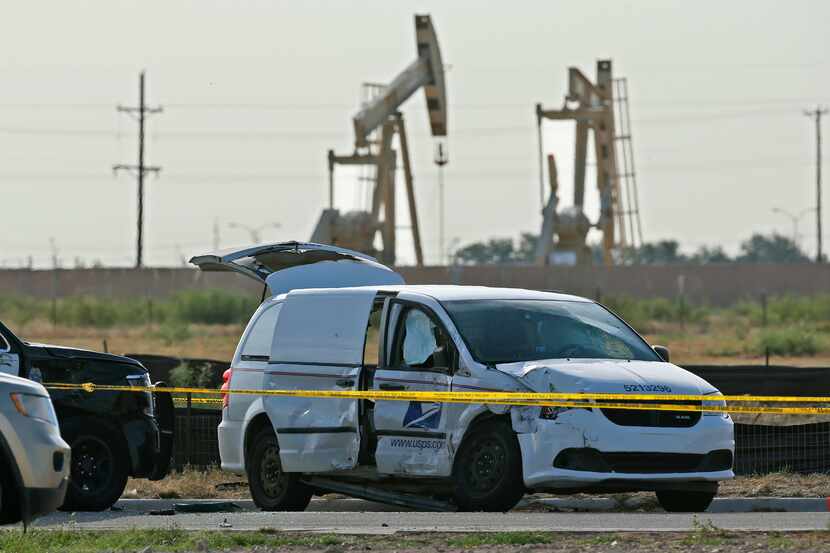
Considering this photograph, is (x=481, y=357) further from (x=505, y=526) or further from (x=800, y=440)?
(x=800, y=440)

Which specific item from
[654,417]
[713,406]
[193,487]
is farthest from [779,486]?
[193,487]

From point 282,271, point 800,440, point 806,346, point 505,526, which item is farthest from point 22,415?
point 806,346

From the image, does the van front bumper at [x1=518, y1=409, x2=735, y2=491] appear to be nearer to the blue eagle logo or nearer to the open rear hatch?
the blue eagle logo

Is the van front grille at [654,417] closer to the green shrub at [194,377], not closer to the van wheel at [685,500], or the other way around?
the van wheel at [685,500]

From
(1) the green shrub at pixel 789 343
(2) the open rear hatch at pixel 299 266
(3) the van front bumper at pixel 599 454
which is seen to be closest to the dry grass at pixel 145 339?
(1) the green shrub at pixel 789 343

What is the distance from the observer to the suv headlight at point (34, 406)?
11992 mm

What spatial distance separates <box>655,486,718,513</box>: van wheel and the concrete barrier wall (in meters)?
65.4

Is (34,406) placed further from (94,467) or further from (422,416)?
(94,467)

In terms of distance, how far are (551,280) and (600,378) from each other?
6946 centimetres

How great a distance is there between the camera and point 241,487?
1822 cm

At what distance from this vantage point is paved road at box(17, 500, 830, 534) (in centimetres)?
1259

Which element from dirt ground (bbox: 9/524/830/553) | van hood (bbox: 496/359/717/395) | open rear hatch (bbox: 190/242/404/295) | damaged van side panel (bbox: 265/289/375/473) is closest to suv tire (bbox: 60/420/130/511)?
damaged van side panel (bbox: 265/289/375/473)

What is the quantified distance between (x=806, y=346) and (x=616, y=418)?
40935 mm

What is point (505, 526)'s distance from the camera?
12664mm
